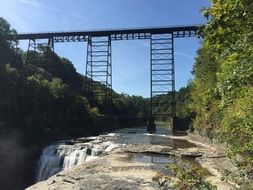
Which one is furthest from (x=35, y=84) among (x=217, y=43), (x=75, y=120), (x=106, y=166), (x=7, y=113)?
(x=217, y=43)

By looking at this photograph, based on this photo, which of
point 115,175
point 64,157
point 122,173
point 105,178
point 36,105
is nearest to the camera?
point 105,178

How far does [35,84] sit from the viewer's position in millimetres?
36875

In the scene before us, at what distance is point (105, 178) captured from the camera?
45.7ft

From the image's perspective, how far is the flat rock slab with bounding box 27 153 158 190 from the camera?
12.8 m

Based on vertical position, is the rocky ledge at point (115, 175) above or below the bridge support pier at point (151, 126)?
below

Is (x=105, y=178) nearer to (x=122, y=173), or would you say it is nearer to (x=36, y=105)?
(x=122, y=173)

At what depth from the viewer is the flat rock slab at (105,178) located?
12.8 meters

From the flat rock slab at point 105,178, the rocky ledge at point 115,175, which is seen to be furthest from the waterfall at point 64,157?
the flat rock slab at point 105,178

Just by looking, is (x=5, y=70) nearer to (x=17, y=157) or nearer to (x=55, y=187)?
(x=17, y=157)

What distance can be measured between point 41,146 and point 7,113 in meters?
3.96

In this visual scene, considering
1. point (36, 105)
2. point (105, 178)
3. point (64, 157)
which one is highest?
point (36, 105)

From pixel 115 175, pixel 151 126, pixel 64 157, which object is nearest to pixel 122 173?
pixel 115 175

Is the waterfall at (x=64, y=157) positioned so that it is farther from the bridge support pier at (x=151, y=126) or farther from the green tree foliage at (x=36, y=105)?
the bridge support pier at (x=151, y=126)

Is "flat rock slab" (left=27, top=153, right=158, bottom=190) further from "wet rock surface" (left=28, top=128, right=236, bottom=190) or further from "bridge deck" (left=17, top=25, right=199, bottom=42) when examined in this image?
"bridge deck" (left=17, top=25, right=199, bottom=42)
